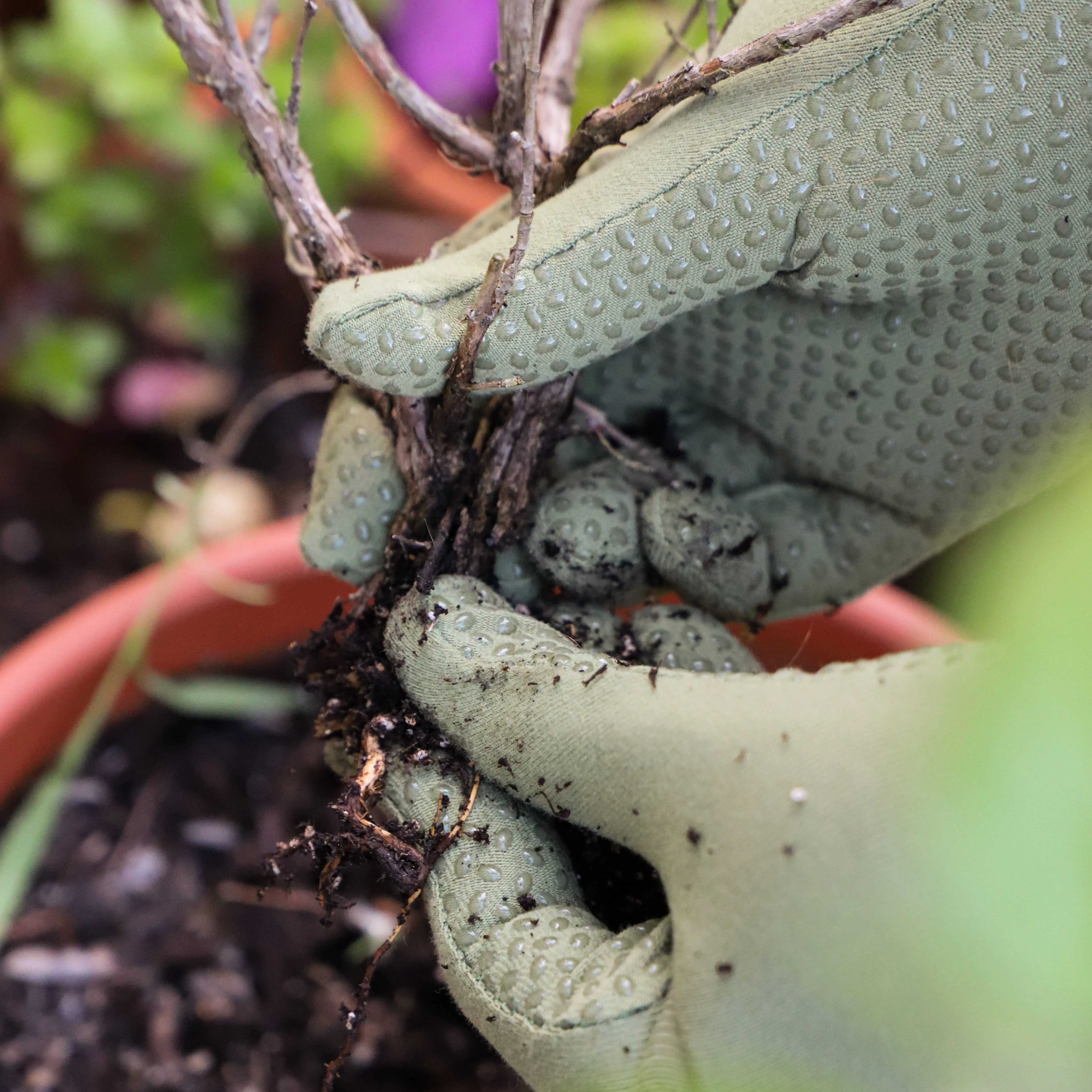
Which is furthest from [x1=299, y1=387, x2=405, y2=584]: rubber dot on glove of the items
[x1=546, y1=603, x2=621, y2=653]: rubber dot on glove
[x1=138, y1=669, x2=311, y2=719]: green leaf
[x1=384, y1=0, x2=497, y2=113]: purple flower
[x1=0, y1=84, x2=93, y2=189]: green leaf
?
[x1=384, y1=0, x2=497, y2=113]: purple flower

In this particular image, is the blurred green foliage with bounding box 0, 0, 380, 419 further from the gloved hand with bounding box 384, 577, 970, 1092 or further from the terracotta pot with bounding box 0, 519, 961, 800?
the gloved hand with bounding box 384, 577, 970, 1092

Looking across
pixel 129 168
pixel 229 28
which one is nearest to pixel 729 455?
pixel 229 28

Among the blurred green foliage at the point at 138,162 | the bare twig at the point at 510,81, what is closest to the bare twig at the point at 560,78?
the bare twig at the point at 510,81

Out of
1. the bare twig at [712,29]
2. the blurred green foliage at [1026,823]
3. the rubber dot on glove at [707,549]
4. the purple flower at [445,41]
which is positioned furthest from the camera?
the purple flower at [445,41]

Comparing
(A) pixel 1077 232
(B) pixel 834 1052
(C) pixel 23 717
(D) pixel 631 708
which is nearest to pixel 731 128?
(A) pixel 1077 232

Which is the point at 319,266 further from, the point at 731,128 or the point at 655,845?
the point at 655,845

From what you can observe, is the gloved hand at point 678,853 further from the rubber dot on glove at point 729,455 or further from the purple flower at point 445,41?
the purple flower at point 445,41
